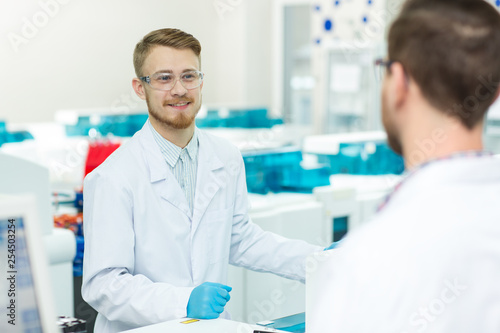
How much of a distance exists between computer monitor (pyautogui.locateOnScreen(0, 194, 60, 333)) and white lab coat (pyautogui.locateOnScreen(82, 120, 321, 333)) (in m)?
0.68

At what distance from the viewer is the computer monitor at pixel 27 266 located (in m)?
0.74

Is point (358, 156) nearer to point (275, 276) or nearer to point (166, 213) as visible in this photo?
point (275, 276)

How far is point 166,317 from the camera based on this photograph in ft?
4.85

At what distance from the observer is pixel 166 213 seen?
1.72m

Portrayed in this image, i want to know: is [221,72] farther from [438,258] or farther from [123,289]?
[438,258]

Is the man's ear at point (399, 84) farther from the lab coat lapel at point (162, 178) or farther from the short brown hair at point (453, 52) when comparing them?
the lab coat lapel at point (162, 178)

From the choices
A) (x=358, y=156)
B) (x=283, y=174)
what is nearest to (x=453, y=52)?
(x=283, y=174)

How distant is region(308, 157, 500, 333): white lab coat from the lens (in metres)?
0.76

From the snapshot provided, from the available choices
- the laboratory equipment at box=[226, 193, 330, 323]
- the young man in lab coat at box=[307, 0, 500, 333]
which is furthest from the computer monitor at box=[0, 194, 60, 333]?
the laboratory equipment at box=[226, 193, 330, 323]

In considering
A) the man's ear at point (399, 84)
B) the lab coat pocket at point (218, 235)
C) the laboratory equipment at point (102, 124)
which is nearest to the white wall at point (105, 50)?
the laboratory equipment at point (102, 124)

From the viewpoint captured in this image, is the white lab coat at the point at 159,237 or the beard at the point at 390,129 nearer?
the beard at the point at 390,129

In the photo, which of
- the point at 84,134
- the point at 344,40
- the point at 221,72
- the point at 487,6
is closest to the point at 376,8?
the point at 344,40

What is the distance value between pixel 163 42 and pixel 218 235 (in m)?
0.57

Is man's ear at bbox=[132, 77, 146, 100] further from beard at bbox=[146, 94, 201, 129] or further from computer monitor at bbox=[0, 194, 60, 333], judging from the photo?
computer monitor at bbox=[0, 194, 60, 333]
